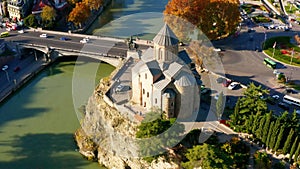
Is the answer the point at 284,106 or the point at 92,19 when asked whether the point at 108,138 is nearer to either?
the point at 284,106

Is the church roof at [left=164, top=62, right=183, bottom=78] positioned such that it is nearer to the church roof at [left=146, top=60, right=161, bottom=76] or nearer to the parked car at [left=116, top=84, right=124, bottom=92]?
the church roof at [left=146, top=60, right=161, bottom=76]

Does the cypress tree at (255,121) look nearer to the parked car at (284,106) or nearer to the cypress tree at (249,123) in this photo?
the cypress tree at (249,123)

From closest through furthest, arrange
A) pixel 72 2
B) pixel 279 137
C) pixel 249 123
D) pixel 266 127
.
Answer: pixel 279 137
pixel 266 127
pixel 249 123
pixel 72 2

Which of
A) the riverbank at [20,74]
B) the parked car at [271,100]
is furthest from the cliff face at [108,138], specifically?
the parked car at [271,100]

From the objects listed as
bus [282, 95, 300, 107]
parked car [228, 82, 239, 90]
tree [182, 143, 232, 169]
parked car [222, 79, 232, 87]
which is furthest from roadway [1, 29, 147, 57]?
tree [182, 143, 232, 169]

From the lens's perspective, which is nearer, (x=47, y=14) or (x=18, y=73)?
(x=18, y=73)

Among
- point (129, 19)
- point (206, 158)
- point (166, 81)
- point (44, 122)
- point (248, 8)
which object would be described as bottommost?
point (44, 122)

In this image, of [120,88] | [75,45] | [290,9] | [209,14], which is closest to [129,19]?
[75,45]
